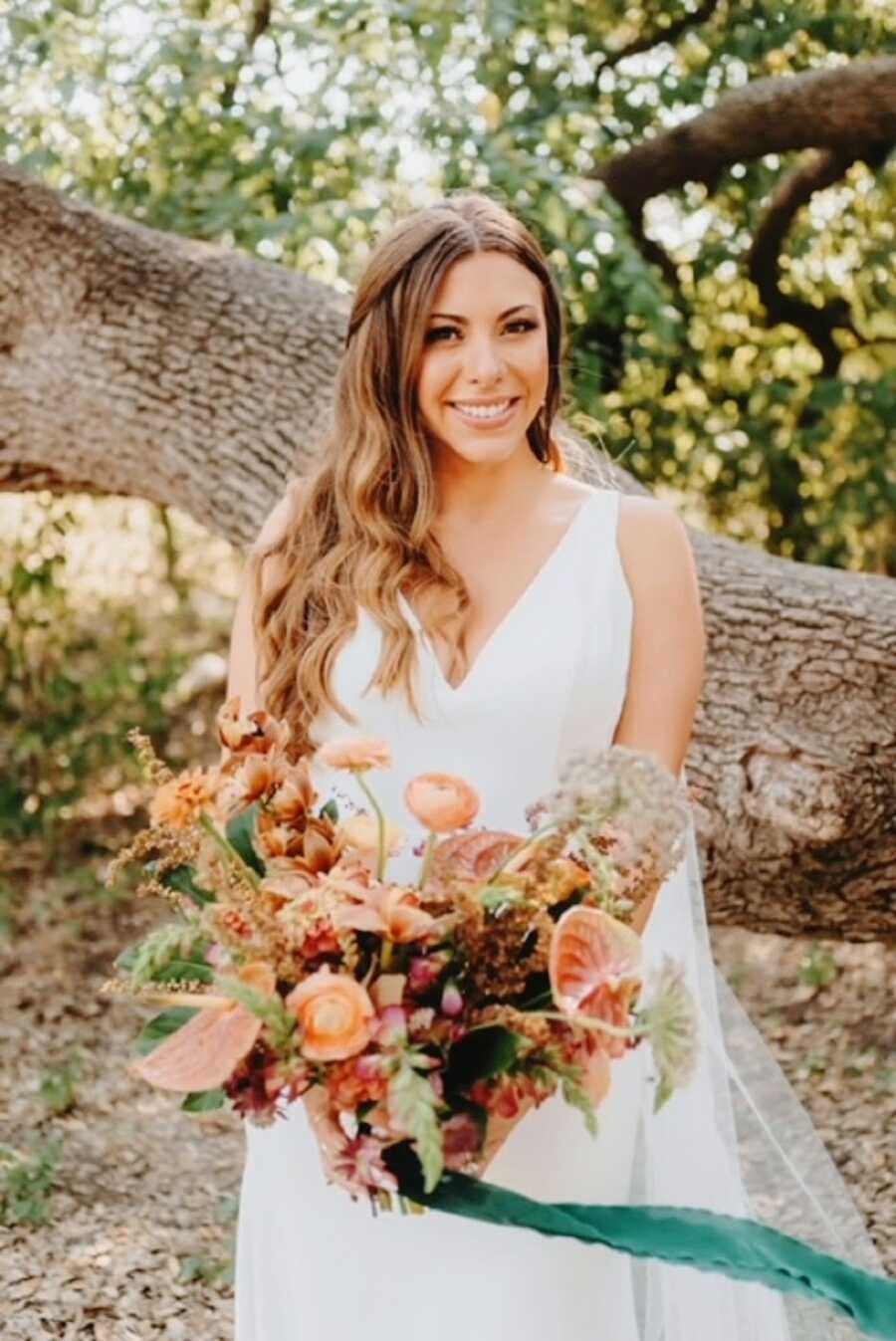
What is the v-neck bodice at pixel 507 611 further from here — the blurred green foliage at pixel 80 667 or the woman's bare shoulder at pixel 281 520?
the blurred green foliage at pixel 80 667

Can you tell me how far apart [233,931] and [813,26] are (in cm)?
464

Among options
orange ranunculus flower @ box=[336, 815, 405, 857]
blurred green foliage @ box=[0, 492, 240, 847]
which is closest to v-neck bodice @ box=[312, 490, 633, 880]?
orange ranunculus flower @ box=[336, 815, 405, 857]

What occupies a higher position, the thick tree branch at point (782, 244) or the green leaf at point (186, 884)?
the thick tree branch at point (782, 244)

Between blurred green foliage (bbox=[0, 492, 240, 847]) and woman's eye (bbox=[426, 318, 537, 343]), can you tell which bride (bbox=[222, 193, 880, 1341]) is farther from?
blurred green foliage (bbox=[0, 492, 240, 847])

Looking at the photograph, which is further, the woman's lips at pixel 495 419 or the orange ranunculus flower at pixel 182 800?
the woman's lips at pixel 495 419

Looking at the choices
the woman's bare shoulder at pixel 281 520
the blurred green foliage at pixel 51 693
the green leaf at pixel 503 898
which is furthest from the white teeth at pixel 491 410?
the blurred green foliage at pixel 51 693

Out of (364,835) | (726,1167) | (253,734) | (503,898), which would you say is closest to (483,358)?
(253,734)

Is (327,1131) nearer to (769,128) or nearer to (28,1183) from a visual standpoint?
(28,1183)

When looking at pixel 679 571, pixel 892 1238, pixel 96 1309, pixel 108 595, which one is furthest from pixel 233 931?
pixel 108 595

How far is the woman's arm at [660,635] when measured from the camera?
2410 mm

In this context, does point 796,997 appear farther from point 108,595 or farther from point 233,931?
point 233,931

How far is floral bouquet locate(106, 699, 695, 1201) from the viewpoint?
1685mm

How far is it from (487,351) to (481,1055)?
1019 millimetres

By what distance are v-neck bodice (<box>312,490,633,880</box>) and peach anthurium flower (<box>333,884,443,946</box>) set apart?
630mm
